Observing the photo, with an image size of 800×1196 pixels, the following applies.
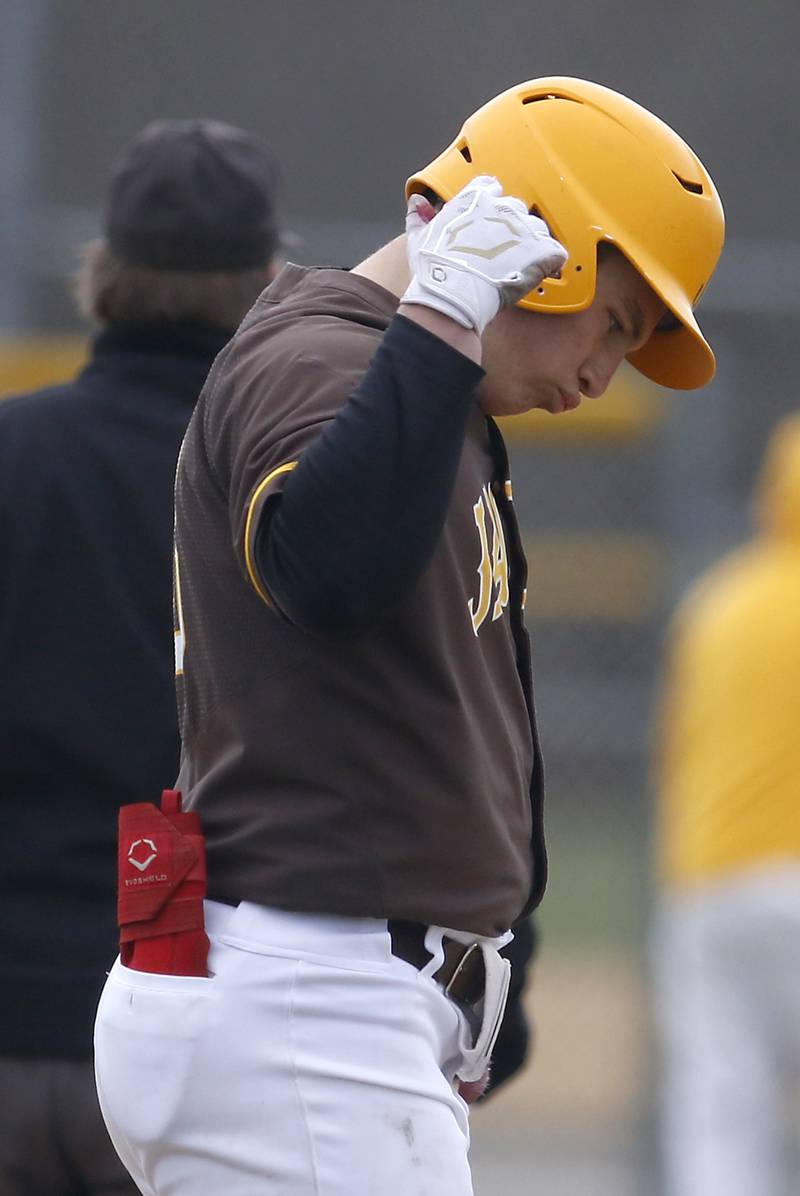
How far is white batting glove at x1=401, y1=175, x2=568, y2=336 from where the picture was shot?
6.27ft

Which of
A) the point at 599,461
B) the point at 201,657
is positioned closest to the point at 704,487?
the point at 201,657

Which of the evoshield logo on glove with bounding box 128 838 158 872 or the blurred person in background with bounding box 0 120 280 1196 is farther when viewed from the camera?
the blurred person in background with bounding box 0 120 280 1196

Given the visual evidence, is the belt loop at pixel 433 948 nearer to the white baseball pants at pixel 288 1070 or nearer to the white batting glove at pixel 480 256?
the white baseball pants at pixel 288 1070

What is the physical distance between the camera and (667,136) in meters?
2.22

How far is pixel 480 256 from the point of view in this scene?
193cm

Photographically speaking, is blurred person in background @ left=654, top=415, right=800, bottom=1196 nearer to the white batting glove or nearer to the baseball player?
the baseball player

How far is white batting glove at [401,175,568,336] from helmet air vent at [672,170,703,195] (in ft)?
0.87

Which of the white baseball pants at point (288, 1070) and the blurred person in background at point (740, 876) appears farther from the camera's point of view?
the blurred person in background at point (740, 876)

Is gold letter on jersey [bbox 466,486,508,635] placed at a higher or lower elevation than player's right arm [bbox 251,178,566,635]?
lower

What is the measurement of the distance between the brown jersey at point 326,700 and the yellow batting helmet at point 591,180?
202 millimetres

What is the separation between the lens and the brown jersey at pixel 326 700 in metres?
1.98

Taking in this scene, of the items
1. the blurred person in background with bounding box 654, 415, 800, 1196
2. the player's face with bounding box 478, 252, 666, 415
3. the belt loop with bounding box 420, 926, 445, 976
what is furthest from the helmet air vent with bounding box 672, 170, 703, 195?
the blurred person in background with bounding box 654, 415, 800, 1196

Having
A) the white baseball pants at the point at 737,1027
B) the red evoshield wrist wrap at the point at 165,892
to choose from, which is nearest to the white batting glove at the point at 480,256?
the red evoshield wrist wrap at the point at 165,892

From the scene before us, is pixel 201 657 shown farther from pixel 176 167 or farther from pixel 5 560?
pixel 176 167
